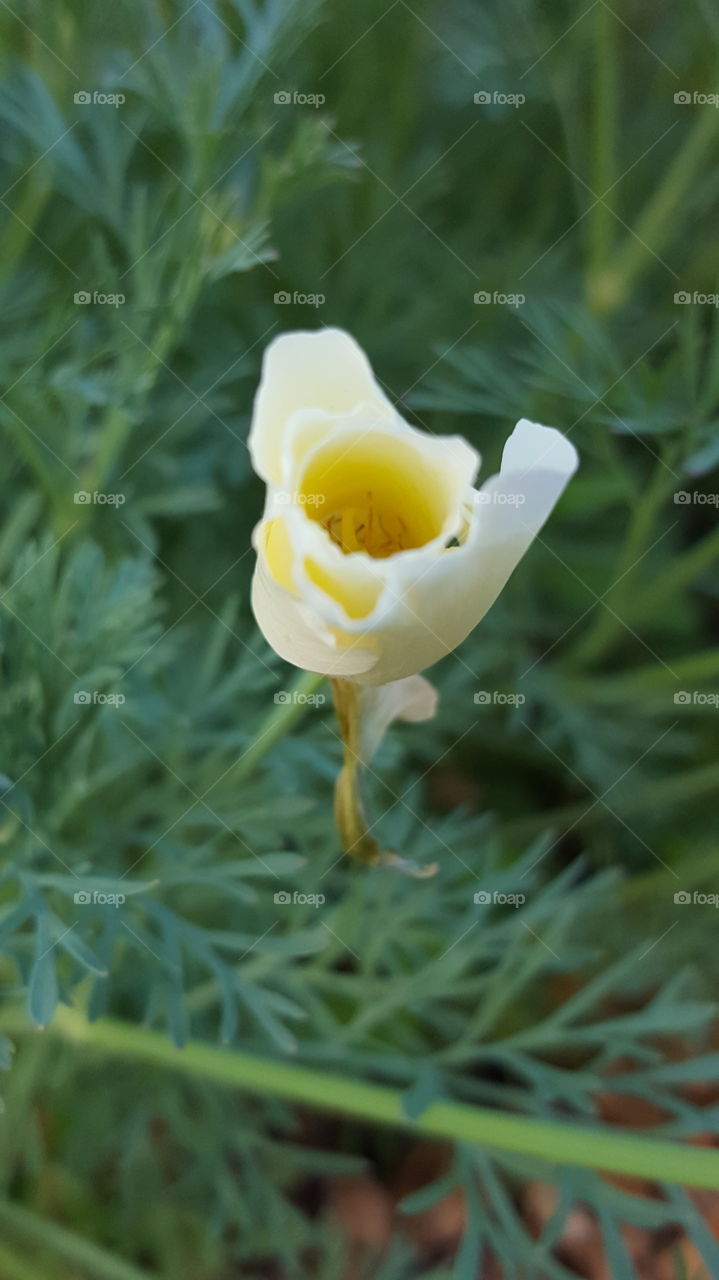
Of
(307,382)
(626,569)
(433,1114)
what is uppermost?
(307,382)

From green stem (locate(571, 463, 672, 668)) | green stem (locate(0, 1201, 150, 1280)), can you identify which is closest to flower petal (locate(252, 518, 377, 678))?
green stem (locate(571, 463, 672, 668))

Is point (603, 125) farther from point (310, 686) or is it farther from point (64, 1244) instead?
Result: point (64, 1244)

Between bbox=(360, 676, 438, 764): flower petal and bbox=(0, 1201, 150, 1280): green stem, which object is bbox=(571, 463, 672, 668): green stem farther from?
bbox=(0, 1201, 150, 1280): green stem

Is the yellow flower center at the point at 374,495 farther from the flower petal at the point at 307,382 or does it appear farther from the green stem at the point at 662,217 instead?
the green stem at the point at 662,217

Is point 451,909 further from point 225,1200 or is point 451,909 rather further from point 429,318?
point 429,318

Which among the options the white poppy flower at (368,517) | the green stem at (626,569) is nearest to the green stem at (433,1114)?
the white poppy flower at (368,517)

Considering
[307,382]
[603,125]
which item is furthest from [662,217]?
[307,382]
